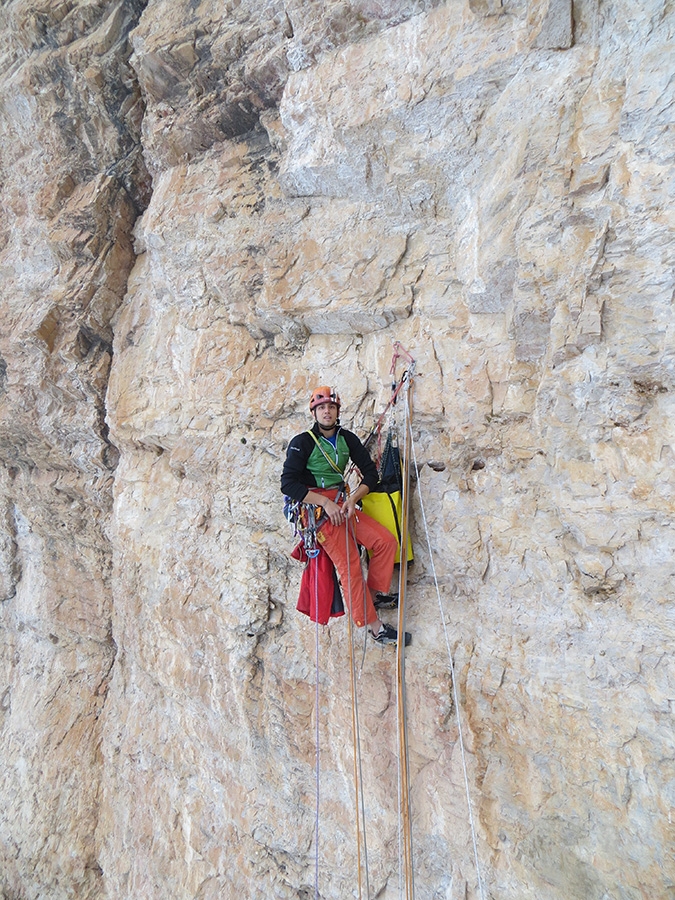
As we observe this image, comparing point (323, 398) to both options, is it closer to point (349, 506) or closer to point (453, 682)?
point (349, 506)

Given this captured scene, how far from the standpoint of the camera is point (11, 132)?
7012mm

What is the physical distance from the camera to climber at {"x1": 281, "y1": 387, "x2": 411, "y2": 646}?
384 cm

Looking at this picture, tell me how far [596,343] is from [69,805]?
915cm

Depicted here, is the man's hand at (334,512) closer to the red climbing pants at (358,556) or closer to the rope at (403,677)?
the red climbing pants at (358,556)

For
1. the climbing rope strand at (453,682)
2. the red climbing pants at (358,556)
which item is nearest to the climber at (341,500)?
the red climbing pants at (358,556)

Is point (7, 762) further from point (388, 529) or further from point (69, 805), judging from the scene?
point (388, 529)

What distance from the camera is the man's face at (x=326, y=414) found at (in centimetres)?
389

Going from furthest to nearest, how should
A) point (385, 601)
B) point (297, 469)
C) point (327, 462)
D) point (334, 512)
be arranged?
point (385, 601) < point (327, 462) < point (297, 469) < point (334, 512)

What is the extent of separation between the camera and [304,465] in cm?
392

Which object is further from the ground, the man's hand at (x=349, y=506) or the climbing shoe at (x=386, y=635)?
the man's hand at (x=349, y=506)

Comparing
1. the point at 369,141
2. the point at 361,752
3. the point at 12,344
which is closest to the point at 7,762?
the point at 12,344

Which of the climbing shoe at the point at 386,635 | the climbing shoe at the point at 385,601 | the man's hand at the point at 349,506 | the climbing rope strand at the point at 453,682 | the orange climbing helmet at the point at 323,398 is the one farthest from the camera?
the climbing shoe at the point at 385,601

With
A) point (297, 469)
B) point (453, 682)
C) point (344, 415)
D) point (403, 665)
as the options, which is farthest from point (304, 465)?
point (453, 682)

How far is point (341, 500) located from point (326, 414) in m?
0.71
